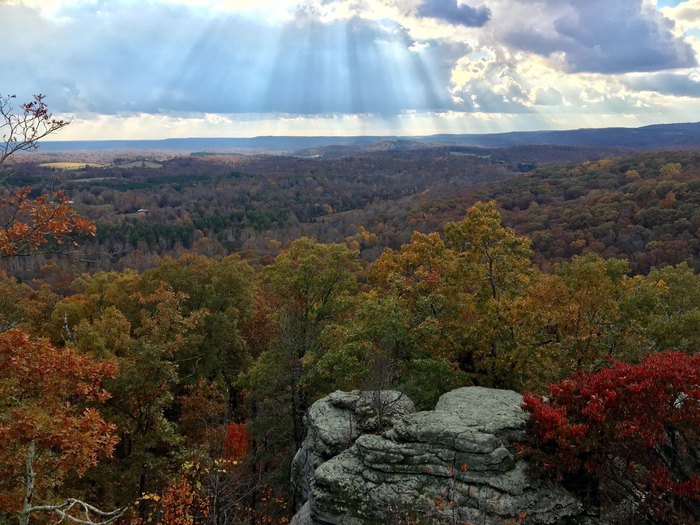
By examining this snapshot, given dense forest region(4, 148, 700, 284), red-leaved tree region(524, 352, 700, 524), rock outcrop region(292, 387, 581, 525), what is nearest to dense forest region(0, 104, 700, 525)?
red-leaved tree region(524, 352, 700, 524)

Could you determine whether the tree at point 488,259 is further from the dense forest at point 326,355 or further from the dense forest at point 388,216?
the dense forest at point 388,216

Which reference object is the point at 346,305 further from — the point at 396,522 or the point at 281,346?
the point at 396,522

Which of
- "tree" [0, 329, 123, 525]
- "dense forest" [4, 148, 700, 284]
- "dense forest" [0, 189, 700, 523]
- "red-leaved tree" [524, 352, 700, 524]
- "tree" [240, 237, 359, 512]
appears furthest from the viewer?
"dense forest" [4, 148, 700, 284]

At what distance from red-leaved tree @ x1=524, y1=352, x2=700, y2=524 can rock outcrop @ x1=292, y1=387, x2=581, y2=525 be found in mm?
742

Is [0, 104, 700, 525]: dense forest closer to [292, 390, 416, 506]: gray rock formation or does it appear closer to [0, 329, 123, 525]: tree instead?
[0, 329, 123, 525]: tree

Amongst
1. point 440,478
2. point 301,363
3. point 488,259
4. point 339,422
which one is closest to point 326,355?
point 301,363

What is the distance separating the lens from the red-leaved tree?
10.4 metres

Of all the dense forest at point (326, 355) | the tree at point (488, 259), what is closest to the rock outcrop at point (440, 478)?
the dense forest at point (326, 355)

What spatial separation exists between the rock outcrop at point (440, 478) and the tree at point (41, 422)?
6.16m

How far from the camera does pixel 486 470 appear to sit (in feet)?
37.2

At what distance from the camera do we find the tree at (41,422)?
12.0m

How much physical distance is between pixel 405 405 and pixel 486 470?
13.6 ft

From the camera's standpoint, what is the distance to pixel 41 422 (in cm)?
1191

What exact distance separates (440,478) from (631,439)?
4.44 m
